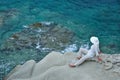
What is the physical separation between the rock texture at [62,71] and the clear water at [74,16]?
15.4ft

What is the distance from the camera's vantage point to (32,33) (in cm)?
2016

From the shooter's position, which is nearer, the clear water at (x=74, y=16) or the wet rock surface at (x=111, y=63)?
the wet rock surface at (x=111, y=63)

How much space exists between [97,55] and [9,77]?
3855 mm

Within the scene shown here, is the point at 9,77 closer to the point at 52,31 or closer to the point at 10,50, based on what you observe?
the point at 10,50

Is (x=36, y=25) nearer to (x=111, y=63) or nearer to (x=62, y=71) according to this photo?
(x=62, y=71)

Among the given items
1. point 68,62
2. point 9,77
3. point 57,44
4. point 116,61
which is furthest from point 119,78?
point 57,44

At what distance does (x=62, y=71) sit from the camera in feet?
44.7

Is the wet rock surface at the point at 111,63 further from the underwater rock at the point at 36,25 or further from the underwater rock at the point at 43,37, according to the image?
the underwater rock at the point at 36,25

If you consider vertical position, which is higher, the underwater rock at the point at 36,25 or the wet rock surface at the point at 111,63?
the wet rock surface at the point at 111,63

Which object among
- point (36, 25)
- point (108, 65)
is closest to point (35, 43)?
point (36, 25)

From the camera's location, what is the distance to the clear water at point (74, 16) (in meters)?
20.2

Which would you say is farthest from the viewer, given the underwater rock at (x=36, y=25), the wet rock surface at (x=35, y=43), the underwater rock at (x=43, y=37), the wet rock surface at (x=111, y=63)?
the underwater rock at (x=36, y=25)

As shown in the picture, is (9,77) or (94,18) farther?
(94,18)

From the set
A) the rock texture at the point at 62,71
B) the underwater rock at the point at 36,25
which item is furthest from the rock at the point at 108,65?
the underwater rock at the point at 36,25
